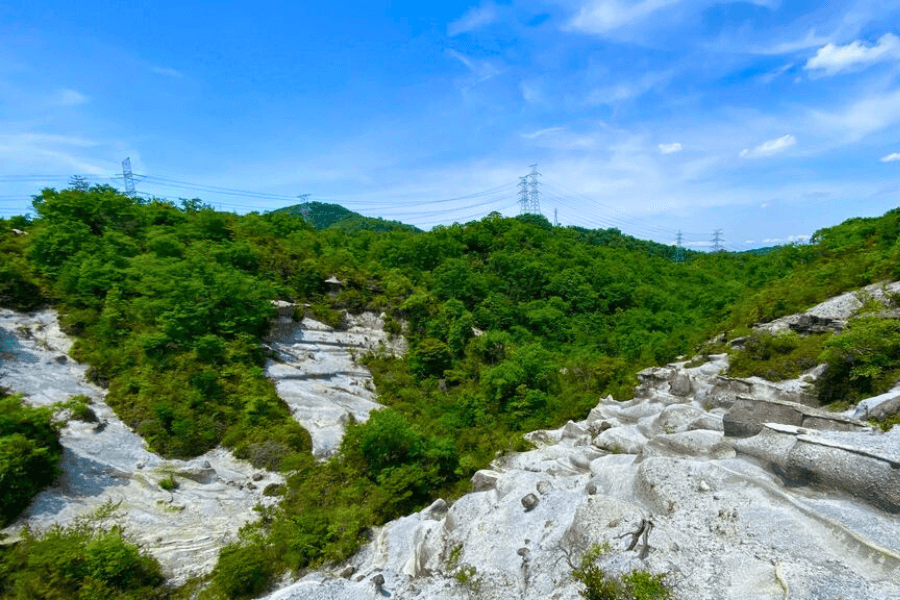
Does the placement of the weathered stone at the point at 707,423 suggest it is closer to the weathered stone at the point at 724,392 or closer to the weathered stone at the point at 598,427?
the weathered stone at the point at 724,392

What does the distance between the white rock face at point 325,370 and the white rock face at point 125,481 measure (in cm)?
458

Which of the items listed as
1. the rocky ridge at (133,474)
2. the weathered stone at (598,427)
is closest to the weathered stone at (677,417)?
the weathered stone at (598,427)

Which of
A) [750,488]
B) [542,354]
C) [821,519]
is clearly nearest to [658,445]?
[750,488]

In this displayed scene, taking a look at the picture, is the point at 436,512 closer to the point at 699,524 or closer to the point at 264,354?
the point at 699,524

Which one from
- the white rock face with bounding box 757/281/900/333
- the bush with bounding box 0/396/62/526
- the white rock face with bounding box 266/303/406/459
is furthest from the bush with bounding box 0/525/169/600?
the white rock face with bounding box 757/281/900/333

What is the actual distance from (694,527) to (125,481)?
1983cm

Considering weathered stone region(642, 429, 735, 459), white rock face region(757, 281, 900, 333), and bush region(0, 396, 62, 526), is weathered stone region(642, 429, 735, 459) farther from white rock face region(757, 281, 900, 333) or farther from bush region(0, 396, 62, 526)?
bush region(0, 396, 62, 526)

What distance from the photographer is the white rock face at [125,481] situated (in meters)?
15.0

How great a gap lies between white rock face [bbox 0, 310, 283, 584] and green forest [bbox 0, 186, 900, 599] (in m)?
0.74

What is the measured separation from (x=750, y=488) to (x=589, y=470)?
5.69 meters

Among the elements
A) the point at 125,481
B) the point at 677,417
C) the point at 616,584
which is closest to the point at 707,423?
the point at 677,417

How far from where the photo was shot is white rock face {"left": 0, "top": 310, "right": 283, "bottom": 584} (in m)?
15.0

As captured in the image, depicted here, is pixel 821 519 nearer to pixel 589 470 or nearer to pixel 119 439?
pixel 589 470

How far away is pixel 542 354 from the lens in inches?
1330
